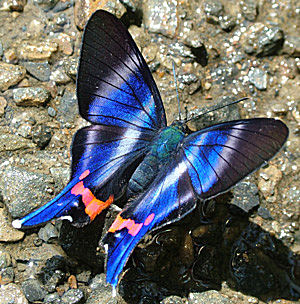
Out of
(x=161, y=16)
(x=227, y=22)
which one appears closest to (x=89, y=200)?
(x=161, y=16)

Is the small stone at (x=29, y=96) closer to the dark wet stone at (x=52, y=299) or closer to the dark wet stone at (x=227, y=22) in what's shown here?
the dark wet stone at (x=52, y=299)

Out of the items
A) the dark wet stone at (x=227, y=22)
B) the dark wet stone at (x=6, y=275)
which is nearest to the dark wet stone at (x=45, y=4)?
the dark wet stone at (x=227, y=22)

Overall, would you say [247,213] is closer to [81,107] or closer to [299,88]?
[299,88]

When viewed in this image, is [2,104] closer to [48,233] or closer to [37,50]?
[37,50]

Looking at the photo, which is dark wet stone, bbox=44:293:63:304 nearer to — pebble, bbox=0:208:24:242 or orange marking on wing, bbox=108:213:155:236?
pebble, bbox=0:208:24:242

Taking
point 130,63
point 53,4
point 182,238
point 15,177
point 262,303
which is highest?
point 53,4

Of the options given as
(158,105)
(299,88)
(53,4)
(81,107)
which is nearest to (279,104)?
(299,88)
